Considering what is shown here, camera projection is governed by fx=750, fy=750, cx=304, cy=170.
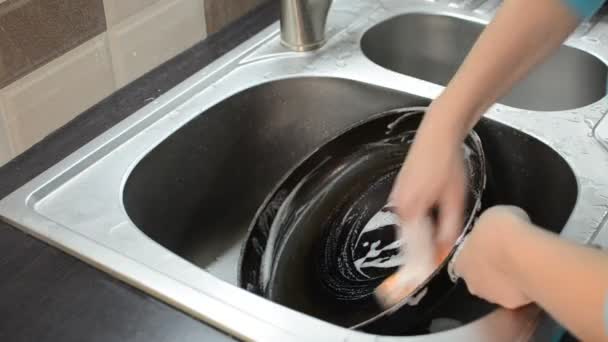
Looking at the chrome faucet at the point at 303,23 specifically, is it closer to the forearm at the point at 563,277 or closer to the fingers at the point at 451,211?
the fingers at the point at 451,211

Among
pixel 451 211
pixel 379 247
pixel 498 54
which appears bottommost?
pixel 379 247

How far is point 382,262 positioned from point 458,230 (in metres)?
0.14

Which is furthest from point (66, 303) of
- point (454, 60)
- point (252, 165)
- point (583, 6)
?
point (454, 60)

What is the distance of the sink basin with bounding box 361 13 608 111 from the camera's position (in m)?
0.90

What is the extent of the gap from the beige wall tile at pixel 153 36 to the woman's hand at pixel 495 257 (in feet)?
1.50

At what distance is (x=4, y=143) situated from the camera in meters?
0.73

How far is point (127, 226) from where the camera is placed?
2.11 feet

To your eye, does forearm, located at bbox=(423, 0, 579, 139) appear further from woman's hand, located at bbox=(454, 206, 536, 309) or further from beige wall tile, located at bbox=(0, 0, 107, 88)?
beige wall tile, located at bbox=(0, 0, 107, 88)

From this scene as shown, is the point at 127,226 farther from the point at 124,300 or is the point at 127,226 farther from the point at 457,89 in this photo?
the point at 457,89

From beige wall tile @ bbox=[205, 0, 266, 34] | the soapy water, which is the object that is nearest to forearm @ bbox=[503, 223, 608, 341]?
the soapy water

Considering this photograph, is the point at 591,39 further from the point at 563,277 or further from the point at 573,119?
the point at 563,277

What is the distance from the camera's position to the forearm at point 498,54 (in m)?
0.63

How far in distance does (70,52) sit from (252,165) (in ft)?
0.79

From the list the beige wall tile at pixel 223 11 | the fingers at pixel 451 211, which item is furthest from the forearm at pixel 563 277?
the beige wall tile at pixel 223 11
